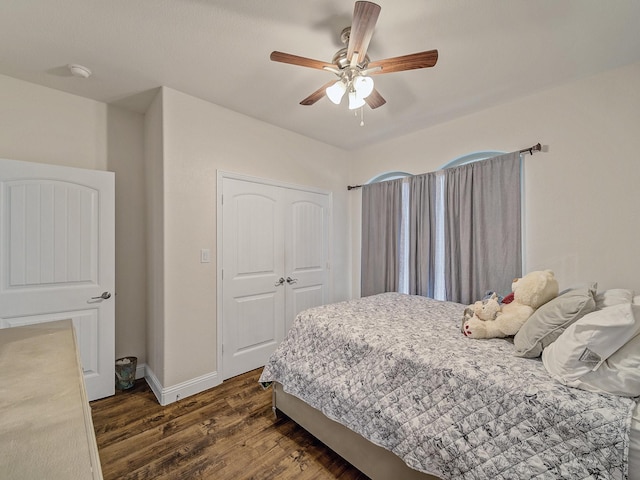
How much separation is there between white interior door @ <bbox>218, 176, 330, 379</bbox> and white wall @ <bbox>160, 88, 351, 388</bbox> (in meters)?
0.15

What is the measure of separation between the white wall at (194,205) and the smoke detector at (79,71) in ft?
1.63

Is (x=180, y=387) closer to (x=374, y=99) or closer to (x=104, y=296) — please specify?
(x=104, y=296)

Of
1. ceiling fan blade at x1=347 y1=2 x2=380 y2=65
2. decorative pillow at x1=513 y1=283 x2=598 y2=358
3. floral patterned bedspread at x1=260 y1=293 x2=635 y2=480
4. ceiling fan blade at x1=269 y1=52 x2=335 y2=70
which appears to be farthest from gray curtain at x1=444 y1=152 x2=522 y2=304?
ceiling fan blade at x1=269 y1=52 x2=335 y2=70

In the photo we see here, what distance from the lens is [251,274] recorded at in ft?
9.42

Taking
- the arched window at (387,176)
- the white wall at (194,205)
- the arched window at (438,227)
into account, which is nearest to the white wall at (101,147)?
the white wall at (194,205)

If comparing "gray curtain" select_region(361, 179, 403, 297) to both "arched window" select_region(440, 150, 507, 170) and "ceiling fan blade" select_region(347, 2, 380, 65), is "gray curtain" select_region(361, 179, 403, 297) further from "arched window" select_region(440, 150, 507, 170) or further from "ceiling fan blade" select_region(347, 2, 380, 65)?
"ceiling fan blade" select_region(347, 2, 380, 65)

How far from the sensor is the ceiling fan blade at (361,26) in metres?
1.22

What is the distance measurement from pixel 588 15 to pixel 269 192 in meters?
2.63

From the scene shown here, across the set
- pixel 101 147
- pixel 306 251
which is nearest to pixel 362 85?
pixel 306 251

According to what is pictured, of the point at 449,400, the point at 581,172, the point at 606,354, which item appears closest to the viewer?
the point at 606,354

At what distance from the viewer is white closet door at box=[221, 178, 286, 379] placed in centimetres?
269

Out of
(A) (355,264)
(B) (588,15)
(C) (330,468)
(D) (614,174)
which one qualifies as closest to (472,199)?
(D) (614,174)

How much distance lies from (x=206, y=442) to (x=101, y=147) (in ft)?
8.52

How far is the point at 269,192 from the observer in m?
3.01
